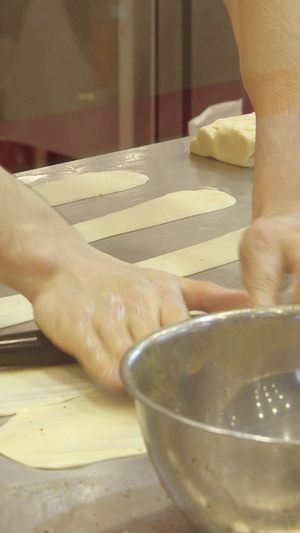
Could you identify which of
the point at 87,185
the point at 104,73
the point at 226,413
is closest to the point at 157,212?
the point at 87,185

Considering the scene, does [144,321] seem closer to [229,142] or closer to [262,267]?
[262,267]

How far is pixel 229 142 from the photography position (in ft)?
5.20

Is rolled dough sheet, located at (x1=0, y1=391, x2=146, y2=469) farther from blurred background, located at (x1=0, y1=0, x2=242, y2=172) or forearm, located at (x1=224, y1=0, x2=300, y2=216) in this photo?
blurred background, located at (x1=0, y1=0, x2=242, y2=172)

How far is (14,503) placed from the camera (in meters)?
0.59

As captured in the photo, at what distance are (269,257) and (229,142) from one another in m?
0.81

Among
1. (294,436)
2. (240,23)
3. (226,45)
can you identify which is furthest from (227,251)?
(226,45)

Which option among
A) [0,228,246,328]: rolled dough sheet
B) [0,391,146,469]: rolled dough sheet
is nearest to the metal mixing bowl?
[0,391,146,469]: rolled dough sheet

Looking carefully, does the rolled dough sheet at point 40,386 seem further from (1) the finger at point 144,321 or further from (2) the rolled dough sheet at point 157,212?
(2) the rolled dough sheet at point 157,212

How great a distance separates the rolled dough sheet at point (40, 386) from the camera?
76 cm

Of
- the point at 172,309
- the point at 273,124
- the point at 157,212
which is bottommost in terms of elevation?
the point at 157,212

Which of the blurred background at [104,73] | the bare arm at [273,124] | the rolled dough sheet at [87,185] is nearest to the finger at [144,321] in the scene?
the bare arm at [273,124]

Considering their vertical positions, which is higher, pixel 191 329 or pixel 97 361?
pixel 191 329

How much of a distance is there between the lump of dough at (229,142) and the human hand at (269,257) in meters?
0.71

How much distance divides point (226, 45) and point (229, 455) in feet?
6.74
